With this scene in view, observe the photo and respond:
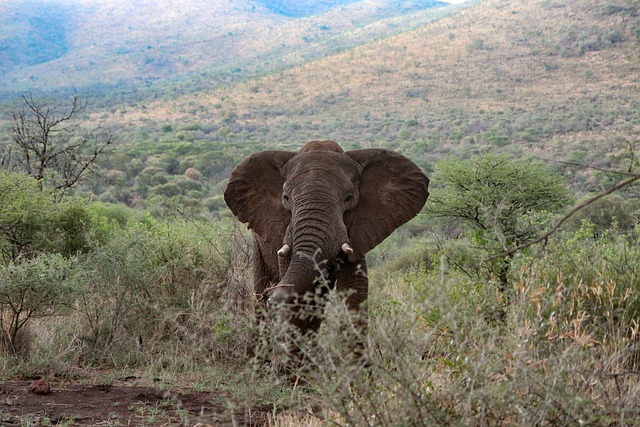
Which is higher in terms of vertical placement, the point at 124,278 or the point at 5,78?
the point at 124,278

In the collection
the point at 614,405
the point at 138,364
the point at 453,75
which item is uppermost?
the point at 614,405

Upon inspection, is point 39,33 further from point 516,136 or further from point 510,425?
point 510,425

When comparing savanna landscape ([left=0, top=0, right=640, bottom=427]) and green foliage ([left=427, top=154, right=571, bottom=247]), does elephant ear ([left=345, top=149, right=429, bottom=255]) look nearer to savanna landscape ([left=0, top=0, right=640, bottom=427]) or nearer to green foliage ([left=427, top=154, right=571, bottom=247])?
savanna landscape ([left=0, top=0, right=640, bottom=427])

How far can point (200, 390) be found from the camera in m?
6.53

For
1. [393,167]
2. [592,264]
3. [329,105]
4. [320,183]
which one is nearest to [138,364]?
[320,183]

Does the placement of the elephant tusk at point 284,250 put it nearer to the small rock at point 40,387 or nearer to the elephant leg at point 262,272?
the elephant leg at point 262,272

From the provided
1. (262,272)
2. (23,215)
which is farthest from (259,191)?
(23,215)

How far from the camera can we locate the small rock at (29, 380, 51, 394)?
6.13 meters

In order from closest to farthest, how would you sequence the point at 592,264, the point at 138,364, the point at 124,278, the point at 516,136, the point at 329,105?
1. the point at 592,264
2. the point at 138,364
3. the point at 124,278
4. the point at 516,136
5. the point at 329,105

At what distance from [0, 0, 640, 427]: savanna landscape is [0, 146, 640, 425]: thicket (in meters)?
0.04

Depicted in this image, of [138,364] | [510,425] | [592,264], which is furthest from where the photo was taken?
[138,364]

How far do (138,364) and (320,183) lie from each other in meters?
2.60

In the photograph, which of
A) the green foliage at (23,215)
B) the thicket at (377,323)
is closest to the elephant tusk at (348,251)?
the thicket at (377,323)

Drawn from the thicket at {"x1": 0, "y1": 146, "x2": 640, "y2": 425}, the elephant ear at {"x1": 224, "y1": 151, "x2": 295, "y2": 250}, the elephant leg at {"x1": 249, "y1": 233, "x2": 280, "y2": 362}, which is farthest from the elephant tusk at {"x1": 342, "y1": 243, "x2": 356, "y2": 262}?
the elephant leg at {"x1": 249, "y1": 233, "x2": 280, "y2": 362}
